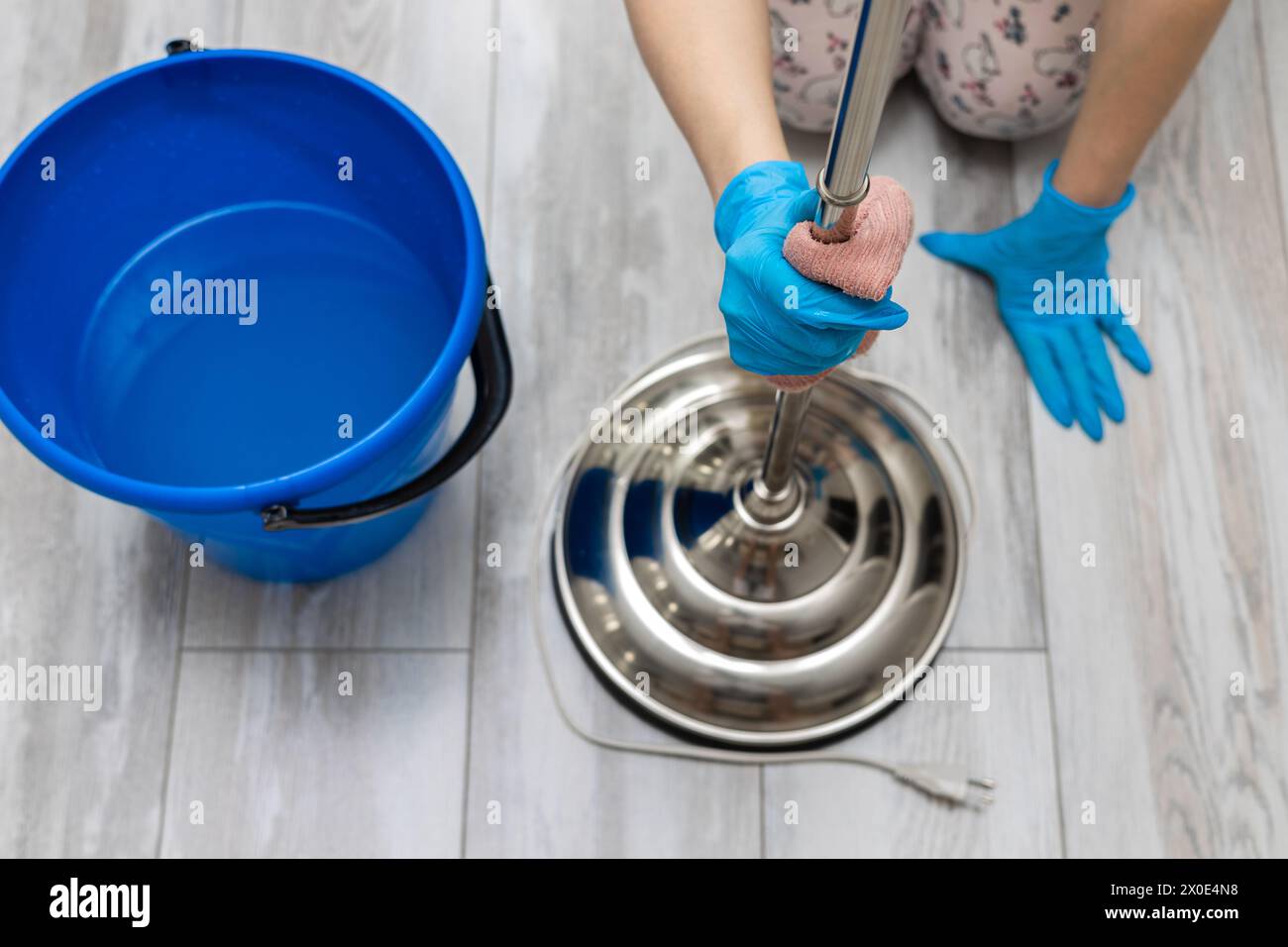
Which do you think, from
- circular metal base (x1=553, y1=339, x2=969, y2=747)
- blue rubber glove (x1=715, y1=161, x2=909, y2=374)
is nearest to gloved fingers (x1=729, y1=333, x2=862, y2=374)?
blue rubber glove (x1=715, y1=161, x2=909, y2=374)

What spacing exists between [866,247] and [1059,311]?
1.74 ft

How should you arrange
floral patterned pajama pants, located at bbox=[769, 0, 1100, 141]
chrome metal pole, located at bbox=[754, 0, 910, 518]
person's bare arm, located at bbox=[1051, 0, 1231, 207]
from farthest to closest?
floral patterned pajama pants, located at bbox=[769, 0, 1100, 141] → person's bare arm, located at bbox=[1051, 0, 1231, 207] → chrome metal pole, located at bbox=[754, 0, 910, 518]

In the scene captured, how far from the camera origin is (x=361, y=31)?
1.05m

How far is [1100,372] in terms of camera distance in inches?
37.7

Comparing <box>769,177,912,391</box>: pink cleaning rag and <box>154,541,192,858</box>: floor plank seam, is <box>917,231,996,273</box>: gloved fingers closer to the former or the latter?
<box>769,177,912,391</box>: pink cleaning rag

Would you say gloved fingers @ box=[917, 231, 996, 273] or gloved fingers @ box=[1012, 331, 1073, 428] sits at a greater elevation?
gloved fingers @ box=[917, 231, 996, 273]

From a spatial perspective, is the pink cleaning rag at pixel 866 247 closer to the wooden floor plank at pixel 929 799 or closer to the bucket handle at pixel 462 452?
the bucket handle at pixel 462 452

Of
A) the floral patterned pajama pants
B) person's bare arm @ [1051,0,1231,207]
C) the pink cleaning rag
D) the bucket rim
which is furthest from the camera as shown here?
the floral patterned pajama pants

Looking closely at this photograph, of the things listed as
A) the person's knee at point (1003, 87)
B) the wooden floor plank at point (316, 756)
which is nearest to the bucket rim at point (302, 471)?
the wooden floor plank at point (316, 756)

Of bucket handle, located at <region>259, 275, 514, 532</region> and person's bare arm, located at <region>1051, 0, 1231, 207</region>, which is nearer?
bucket handle, located at <region>259, 275, 514, 532</region>

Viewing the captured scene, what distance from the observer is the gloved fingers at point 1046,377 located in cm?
95

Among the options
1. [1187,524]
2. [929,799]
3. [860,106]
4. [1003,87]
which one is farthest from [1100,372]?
[860,106]

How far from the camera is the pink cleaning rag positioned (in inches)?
19.7

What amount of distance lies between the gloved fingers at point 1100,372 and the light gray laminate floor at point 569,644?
2 cm
